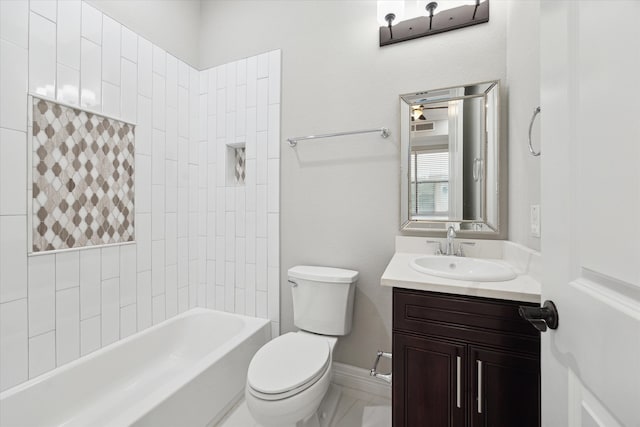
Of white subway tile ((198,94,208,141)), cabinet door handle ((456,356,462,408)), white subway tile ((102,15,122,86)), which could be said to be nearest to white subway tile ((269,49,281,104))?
white subway tile ((198,94,208,141))

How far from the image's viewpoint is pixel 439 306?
1.06 metres

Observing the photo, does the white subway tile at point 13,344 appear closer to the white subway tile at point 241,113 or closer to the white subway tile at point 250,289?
the white subway tile at point 250,289

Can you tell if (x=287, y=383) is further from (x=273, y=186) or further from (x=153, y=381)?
(x=273, y=186)

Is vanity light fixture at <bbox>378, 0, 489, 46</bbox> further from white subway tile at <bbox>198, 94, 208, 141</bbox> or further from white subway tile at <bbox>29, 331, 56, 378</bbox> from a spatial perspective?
white subway tile at <bbox>29, 331, 56, 378</bbox>

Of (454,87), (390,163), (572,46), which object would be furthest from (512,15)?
(572,46)

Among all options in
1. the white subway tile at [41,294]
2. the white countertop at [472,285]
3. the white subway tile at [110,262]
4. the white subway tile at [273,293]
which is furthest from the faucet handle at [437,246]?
the white subway tile at [41,294]

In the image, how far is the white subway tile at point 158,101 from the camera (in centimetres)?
197

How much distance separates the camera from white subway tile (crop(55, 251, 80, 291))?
1465mm

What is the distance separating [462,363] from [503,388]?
0.46 ft

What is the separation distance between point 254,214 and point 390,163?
3.40 feet

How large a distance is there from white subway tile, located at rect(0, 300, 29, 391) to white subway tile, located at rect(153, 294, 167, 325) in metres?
0.68

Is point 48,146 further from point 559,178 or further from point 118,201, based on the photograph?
point 559,178

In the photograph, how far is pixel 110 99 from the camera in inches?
67.1

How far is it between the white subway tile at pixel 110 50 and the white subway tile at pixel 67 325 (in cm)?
124
